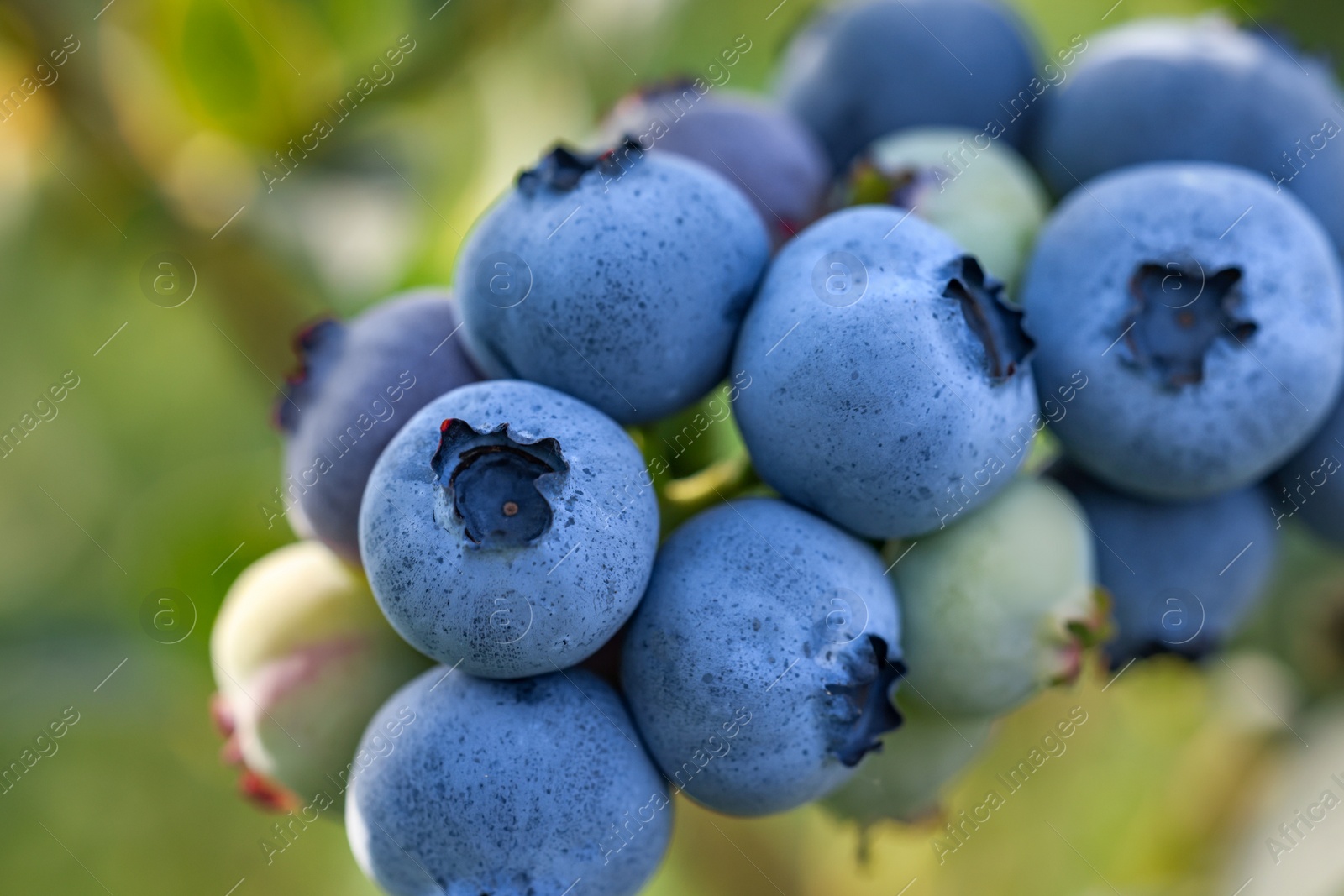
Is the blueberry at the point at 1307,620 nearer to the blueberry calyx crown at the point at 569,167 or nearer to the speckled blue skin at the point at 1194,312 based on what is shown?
the speckled blue skin at the point at 1194,312

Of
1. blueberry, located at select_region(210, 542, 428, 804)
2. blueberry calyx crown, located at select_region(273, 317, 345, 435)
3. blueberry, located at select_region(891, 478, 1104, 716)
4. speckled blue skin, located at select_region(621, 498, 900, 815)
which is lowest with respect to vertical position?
blueberry, located at select_region(891, 478, 1104, 716)

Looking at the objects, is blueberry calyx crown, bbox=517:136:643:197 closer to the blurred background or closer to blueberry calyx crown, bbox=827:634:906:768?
blueberry calyx crown, bbox=827:634:906:768

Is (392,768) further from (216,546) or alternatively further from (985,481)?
(216,546)

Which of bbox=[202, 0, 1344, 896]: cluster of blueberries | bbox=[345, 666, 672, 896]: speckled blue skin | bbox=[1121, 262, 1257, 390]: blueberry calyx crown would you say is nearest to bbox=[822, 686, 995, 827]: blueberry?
bbox=[202, 0, 1344, 896]: cluster of blueberries

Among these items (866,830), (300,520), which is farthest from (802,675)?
(300,520)

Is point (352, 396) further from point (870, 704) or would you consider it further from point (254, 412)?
point (254, 412)

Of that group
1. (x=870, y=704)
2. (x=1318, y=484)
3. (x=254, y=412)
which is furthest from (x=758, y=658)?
(x=254, y=412)

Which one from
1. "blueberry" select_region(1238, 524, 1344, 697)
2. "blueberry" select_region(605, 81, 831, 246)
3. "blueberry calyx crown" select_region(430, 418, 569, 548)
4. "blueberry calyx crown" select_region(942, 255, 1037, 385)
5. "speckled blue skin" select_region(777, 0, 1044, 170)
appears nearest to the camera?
"blueberry calyx crown" select_region(430, 418, 569, 548)

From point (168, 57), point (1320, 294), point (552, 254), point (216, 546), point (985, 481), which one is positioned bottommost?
point (1320, 294)
